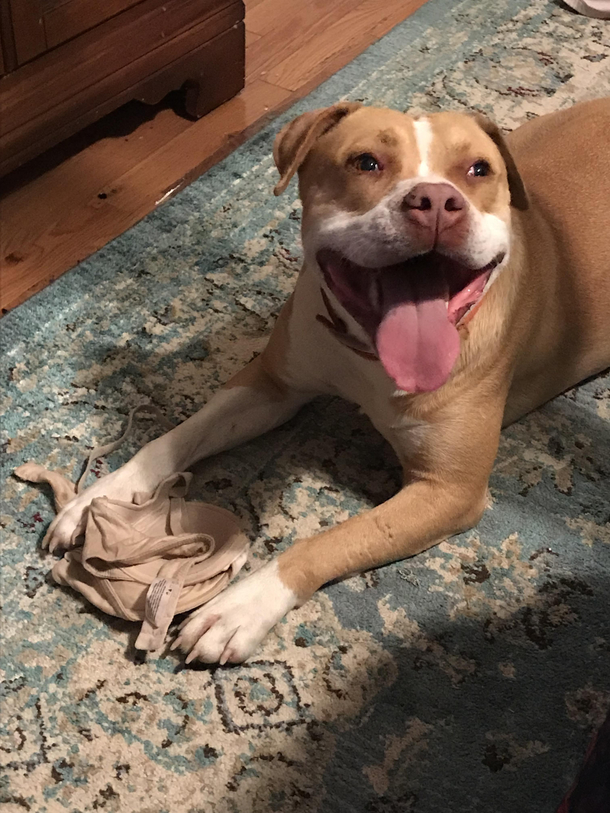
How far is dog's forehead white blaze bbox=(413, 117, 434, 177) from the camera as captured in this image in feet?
4.08

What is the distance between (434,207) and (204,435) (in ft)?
2.30

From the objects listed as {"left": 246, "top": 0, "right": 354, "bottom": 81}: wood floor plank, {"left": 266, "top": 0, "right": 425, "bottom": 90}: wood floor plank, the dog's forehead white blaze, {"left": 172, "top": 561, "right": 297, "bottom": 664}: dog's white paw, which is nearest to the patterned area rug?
{"left": 172, "top": 561, "right": 297, "bottom": 664}: dog's white paw

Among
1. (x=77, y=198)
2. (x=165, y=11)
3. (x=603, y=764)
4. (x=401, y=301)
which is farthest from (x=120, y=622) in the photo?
(x=165, y=11)

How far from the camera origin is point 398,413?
1431mm

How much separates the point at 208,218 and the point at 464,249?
1164mm

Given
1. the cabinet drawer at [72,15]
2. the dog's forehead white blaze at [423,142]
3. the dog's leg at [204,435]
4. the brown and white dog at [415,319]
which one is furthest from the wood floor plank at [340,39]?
the dog's forehead white blaze at [423,142]

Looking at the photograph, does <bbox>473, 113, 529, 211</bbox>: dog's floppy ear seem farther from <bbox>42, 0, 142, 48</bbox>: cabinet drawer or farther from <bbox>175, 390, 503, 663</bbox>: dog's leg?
<bbox>42, 0, 142, 48</bbox>: cabinet drawer

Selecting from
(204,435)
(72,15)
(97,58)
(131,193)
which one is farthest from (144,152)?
(204,435)

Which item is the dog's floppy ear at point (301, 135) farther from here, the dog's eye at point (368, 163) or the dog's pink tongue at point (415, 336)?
the dog's pink tongue at point (415, 336)

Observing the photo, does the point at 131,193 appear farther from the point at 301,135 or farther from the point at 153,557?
the point at 153,557

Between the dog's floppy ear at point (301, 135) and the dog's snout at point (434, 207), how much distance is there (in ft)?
0.83

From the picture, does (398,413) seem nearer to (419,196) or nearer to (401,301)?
(401,301)

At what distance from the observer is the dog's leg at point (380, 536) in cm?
136

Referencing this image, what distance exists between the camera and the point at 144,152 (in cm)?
246
